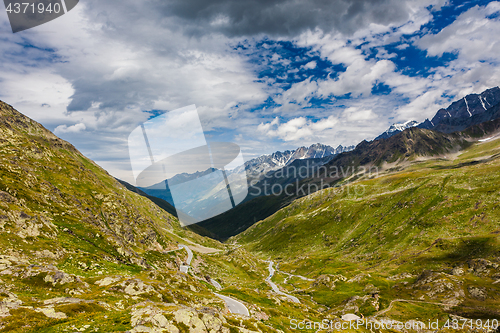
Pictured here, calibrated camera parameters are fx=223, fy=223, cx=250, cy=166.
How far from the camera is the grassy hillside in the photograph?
77.3 metres

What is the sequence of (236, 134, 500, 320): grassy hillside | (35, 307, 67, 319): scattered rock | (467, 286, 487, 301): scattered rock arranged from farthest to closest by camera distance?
(236, 134, 500, 320): grassy hillside < (467, 286, 487, 301): scattered rock < (35, 307, 67, 319): scattered rock

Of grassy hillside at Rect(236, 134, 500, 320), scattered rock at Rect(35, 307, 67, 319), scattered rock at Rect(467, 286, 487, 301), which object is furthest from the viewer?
grassy hillside at Rect(236, 134, 500, 320)

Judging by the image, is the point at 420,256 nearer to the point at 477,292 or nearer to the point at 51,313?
the point at 477,292

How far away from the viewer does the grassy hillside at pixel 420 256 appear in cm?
7731

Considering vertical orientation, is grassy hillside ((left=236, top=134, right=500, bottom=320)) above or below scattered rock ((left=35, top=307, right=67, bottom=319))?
below

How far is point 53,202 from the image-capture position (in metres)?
78.1

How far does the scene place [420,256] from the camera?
371 ft

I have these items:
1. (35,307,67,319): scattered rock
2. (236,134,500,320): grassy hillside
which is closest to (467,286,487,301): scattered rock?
(236,134,500,320): grassy hillside

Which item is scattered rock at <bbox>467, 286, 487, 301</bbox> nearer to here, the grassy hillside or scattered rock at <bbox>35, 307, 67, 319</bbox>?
the grassy hillside

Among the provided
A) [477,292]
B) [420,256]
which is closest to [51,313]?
[477,292]

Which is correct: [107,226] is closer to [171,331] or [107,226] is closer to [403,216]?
[171,331]

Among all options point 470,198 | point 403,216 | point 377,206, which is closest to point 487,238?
point 470,198

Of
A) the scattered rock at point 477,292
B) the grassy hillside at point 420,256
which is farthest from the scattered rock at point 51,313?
the scattered rock at point 477,292

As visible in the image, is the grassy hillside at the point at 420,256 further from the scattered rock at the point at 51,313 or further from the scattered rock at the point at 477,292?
the scattered rock at the point at 51,313
